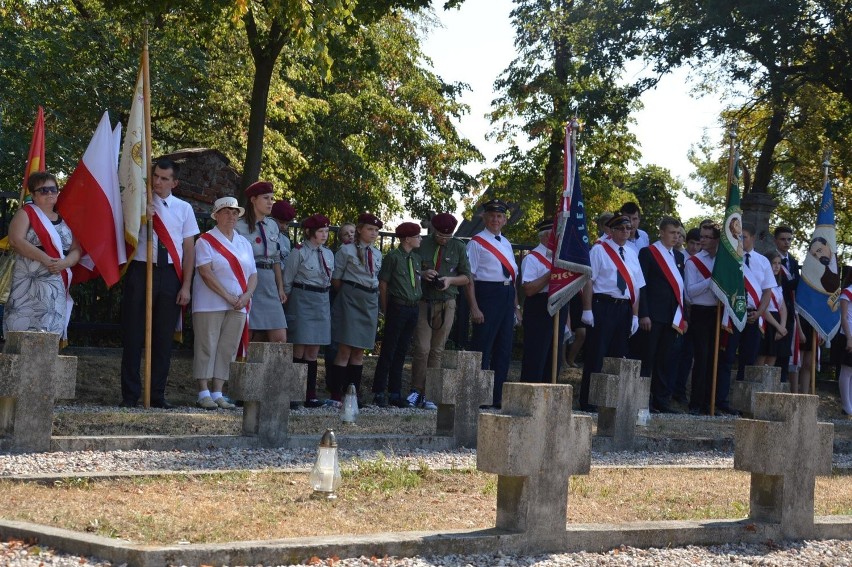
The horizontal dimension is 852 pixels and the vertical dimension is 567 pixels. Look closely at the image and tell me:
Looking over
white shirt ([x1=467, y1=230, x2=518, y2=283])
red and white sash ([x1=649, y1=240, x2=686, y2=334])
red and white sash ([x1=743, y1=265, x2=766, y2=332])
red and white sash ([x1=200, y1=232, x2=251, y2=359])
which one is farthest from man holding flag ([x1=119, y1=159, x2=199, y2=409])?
red and white sash ([x1=743, y1=265, x2=766, y2=332])

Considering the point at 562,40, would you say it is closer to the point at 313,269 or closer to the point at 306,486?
the point at 313,269

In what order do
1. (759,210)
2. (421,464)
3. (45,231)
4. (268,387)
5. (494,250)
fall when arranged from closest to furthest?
(421,464)
(268,387)
(45,231)
(494,250)
(759,210)

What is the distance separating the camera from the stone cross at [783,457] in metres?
7.12

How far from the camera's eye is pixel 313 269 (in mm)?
12211

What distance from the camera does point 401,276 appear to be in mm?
12625

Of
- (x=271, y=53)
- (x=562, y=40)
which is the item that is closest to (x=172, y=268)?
(x=271, y=53)

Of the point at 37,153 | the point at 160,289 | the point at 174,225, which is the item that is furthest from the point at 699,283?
the point at 37,153

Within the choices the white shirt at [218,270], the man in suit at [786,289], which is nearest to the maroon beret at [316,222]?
the white shirt at [218,270]

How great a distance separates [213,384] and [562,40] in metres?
19.1

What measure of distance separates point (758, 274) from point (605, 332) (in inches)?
107

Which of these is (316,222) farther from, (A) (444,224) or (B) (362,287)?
(A) (444,224)

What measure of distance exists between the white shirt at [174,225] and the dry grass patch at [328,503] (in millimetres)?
3833

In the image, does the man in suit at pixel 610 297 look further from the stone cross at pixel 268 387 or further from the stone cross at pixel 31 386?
the stone cross at pixel 31 386

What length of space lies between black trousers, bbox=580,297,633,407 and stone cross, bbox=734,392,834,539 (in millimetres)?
6010
